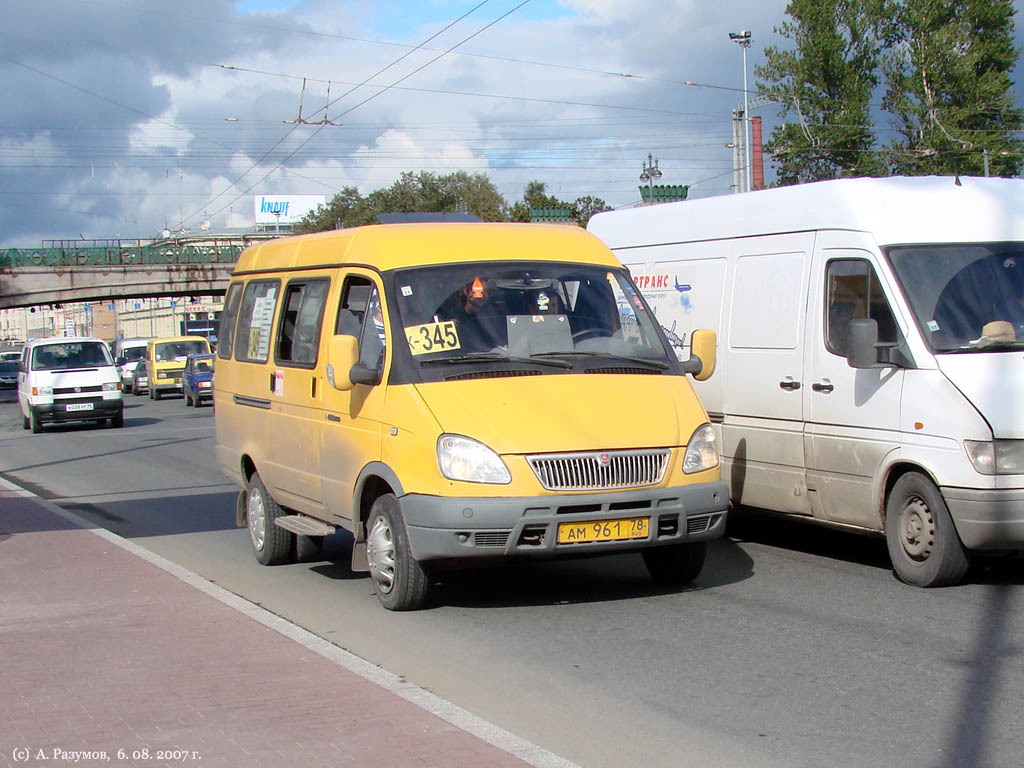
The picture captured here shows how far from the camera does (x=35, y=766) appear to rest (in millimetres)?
4980

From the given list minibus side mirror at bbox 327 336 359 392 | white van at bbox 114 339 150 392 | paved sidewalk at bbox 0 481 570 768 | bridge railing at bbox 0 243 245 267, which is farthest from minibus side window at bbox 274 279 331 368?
bridge railing at bbox 0 243 245 267

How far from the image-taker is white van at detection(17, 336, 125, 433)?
29.5 metres

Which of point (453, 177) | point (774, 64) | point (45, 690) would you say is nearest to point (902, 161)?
point (774, 64)

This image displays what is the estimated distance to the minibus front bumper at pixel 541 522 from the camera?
7.27 metres

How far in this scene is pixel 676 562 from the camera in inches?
329

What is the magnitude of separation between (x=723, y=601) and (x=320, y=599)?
269 centimetres

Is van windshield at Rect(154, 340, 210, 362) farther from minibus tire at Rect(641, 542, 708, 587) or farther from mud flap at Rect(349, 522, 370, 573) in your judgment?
minibus tire at Rect(641, 542, 708, 587)

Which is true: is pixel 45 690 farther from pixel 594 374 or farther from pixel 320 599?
pixel 594 374

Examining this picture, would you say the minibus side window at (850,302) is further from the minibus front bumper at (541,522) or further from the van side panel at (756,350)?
the minibus front bumper at (541,522)

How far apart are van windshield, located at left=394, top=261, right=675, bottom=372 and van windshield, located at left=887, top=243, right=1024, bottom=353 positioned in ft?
5.45

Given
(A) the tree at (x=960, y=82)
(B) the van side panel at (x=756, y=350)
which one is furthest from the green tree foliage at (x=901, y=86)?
(B) the van side panel at (x=756, y=350)

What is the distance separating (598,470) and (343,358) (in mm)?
1757

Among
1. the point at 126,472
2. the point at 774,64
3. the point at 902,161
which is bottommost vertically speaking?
the point at 126,472

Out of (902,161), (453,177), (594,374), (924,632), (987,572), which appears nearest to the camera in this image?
(924,632)
